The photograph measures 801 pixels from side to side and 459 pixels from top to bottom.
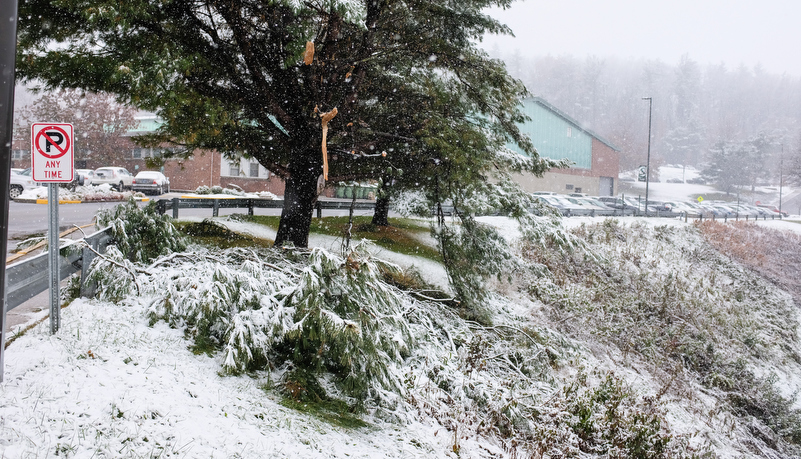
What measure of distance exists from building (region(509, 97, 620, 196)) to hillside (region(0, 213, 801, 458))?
32755 millimetres

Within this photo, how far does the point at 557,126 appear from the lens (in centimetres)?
4581

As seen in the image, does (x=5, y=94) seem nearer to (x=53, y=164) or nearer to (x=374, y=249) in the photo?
(x=53, y=164)

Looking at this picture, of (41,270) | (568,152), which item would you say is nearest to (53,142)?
(41,270)

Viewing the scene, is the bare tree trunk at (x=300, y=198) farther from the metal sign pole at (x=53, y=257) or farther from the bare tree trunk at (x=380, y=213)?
the bare tree trunk at (x=380, y=213)

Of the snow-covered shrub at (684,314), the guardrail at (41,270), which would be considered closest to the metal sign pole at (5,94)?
the guardrail at (41,270)

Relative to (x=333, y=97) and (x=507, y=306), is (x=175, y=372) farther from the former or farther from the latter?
(x=507, y=306)

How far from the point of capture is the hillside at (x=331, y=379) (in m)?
4.21

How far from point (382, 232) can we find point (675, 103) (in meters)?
112

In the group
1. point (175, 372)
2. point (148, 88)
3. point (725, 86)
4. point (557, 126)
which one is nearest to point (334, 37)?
point (148, 88)

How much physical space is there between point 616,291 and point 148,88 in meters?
14.0

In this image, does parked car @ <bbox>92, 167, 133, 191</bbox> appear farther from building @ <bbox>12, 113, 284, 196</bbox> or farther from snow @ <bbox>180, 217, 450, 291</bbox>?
snow @ <bbox>180, 217, 450, 291</bbox>

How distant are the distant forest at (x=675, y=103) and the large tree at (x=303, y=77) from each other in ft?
257

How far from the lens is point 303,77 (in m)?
11.0

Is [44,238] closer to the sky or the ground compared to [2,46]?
closer to the ground
